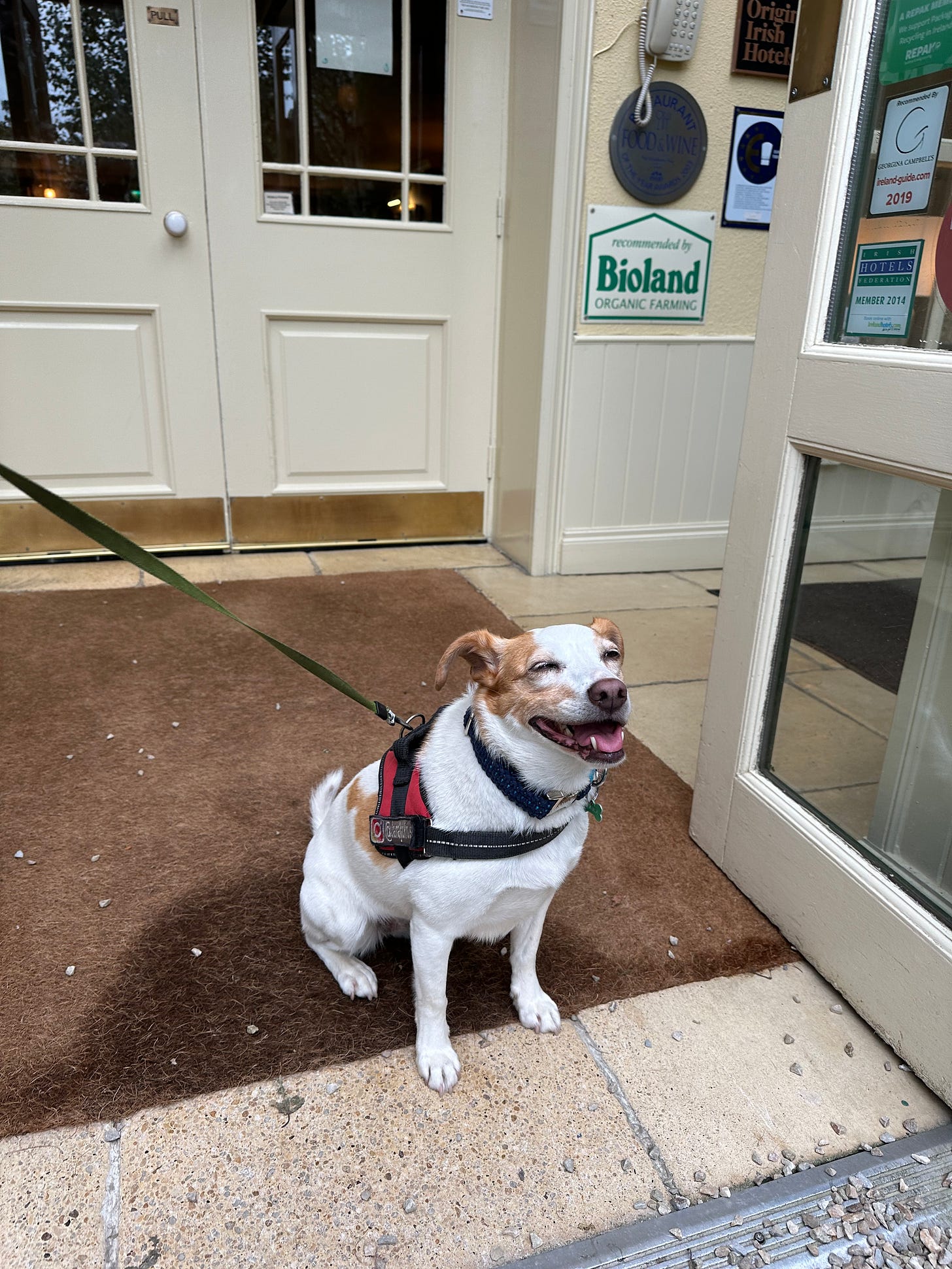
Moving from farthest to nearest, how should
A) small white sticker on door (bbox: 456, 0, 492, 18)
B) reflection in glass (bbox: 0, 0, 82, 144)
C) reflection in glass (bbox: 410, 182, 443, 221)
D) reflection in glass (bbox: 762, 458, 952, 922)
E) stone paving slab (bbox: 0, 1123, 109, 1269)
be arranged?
reflection in glass (bbox: 410, 182, 443, 221) → small white sticker on door (bbox: 456, 0, 492, 18) → reflection in glass (bbox: 0, 0, 82, 144) → reflection in glass (bbox: 762, 458, 952, 922) → stone paving slab (bbox: 0, 1123, 109, 1269)

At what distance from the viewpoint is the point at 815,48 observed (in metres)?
1.50

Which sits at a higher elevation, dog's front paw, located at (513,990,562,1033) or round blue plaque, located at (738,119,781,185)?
round blue plaque, located at (738,119,781,185)

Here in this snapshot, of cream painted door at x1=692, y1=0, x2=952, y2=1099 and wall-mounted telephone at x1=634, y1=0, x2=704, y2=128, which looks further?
wall-mounted telephone at x1=634, y1=0, x2=704, y2=128

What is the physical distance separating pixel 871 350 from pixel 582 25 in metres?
2.53

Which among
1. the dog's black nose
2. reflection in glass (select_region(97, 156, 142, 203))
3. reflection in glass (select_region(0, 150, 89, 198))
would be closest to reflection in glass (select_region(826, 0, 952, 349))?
the dog's black nose

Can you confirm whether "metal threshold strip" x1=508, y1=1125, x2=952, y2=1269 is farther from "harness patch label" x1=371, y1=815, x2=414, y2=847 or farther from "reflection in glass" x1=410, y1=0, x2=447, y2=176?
"reflection in glass" x1=410, y1=0, x2=447, y2=176

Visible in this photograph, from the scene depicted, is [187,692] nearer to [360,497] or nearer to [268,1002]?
[268,1002]

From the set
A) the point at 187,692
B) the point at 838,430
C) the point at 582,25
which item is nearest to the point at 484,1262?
the point at 838,430

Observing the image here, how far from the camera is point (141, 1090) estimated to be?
134 cm

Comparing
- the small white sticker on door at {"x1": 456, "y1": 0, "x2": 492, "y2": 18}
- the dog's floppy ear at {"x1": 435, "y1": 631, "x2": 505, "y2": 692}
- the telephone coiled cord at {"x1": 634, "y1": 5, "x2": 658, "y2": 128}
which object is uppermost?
the small white sticker on door at {"x1": 456, "y1": 0, "x2": 492, "y2": 18}

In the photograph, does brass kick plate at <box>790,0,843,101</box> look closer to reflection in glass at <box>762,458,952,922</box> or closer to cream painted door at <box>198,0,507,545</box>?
reflection in glass at <box>762,458,952,922</box>

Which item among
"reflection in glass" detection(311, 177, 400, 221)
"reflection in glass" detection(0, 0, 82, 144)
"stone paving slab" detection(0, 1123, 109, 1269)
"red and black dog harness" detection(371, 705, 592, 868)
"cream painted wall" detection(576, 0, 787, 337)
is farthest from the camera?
"reflection in glass" detection(311, 177, 400, 221)

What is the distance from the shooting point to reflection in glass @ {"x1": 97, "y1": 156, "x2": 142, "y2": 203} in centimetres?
337

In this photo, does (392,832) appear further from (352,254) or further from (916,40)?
(352,254)
